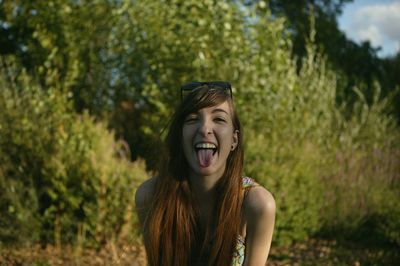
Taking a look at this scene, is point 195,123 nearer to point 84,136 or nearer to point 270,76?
point 84,136

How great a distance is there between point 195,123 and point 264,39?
218 inches

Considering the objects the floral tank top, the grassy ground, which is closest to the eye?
the floral tank top

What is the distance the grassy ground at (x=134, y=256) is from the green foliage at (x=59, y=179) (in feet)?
0.51

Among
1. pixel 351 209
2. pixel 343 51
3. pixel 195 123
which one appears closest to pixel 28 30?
pixel 351 209

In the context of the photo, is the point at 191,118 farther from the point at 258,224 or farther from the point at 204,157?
the point at 258,224

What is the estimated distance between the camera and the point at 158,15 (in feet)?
26.6

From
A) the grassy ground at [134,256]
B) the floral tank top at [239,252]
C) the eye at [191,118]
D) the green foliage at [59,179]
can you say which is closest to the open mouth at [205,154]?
the eye at [191,118]

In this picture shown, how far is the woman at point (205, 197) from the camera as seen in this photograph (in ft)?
8.63

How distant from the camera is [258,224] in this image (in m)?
2.62

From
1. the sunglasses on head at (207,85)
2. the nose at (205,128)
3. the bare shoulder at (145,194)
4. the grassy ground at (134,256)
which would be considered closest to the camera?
the nose at (205,128)

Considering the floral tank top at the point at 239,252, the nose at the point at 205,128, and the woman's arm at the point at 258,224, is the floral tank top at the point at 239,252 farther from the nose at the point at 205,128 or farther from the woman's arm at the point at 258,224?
the nose at the point at 205,128

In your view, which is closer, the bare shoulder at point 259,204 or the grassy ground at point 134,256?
the bare shoulder at point 259,204

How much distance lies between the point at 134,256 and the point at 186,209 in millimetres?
3088

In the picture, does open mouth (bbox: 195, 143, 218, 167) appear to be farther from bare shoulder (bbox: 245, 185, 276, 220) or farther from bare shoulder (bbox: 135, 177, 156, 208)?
bare shoulder (bbox: 135, 177, 156, 208)
